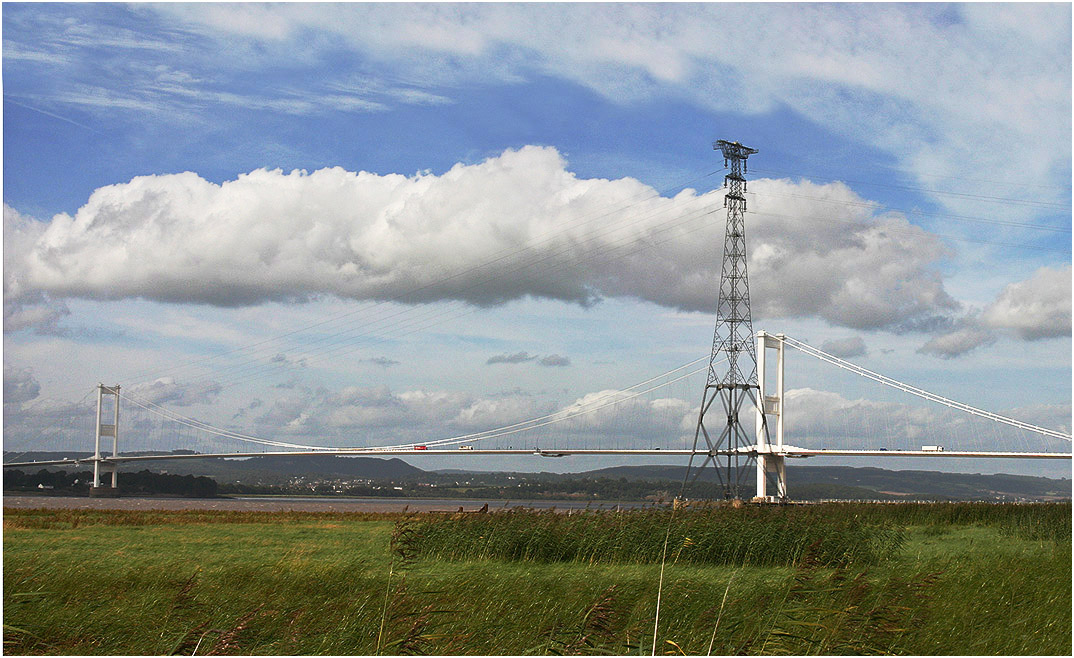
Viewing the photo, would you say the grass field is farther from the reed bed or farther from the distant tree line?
the distant tree line

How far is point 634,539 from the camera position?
1762cm

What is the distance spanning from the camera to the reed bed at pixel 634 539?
17.4 metres

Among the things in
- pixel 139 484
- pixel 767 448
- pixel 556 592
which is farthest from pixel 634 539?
pixel 139 484

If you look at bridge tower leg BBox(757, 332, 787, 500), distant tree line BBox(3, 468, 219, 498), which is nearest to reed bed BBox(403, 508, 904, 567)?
bridge tower leg BBox(757, 332, 787, 500)

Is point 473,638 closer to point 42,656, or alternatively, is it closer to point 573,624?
point 573,624

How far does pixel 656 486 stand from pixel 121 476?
5781cm

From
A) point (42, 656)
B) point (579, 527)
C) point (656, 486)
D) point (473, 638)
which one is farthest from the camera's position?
point (656, 486)

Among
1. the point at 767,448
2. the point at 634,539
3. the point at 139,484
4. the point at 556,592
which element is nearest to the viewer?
the point at 556,592

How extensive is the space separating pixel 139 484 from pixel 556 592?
9585 centimetres

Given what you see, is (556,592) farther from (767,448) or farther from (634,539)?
(767,448)

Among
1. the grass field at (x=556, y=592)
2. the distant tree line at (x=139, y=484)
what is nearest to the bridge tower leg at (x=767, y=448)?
the grass field at (x=556, y=592)

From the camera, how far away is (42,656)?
992 centimetres

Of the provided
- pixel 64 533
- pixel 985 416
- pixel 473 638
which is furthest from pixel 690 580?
pixel 985 416

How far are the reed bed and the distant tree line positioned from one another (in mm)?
82517
